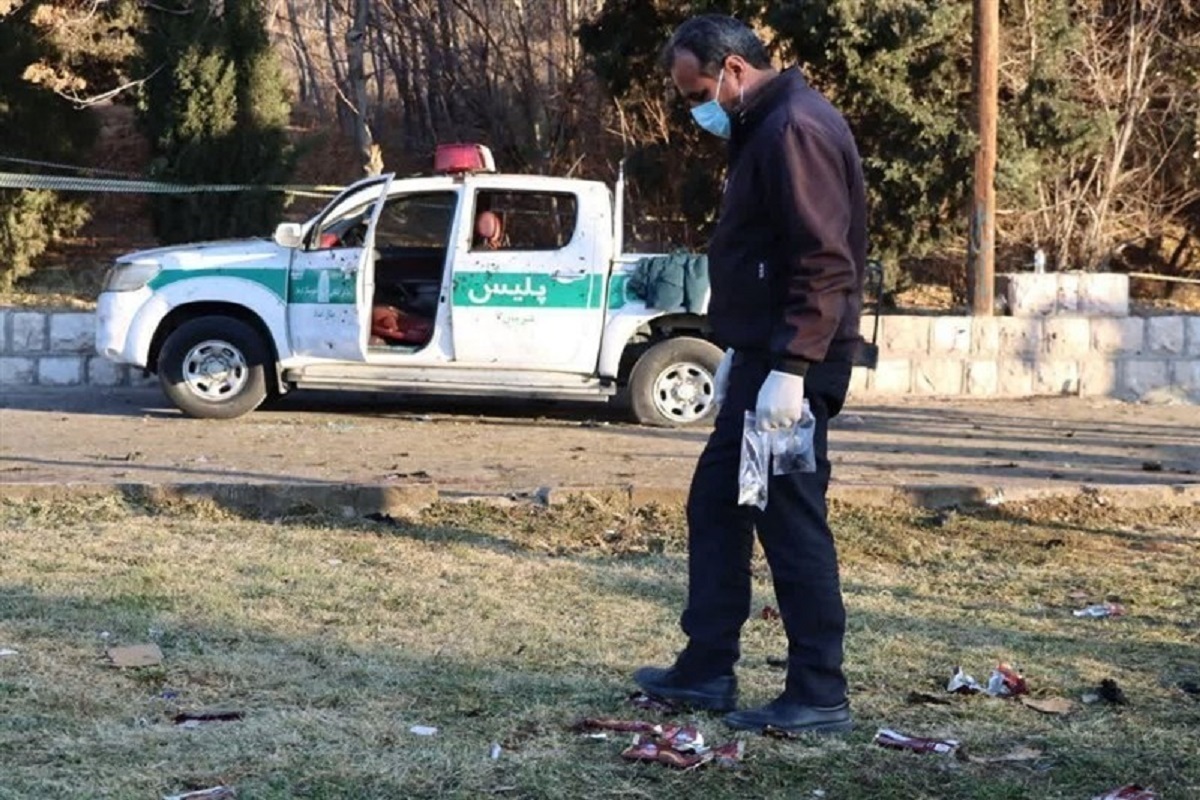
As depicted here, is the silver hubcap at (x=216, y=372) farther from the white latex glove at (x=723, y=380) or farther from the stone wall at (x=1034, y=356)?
the white latex glove at (x=723, y=380)

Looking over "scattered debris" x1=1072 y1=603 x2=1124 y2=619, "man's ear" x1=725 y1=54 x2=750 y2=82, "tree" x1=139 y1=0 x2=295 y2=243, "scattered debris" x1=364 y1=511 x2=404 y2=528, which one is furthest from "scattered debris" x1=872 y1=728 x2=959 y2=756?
"tree" x1=139 y1=0 x2=295 y2=243

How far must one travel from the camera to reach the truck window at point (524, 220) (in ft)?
42.8

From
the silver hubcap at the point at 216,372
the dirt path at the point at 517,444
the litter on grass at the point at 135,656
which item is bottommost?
the litter on grass at the point at 135,656

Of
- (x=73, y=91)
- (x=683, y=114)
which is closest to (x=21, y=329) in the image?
(x=73, y=91)

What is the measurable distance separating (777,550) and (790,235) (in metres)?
0.89

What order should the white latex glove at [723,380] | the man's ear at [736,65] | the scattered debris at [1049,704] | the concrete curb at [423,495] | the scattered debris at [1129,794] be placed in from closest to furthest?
the scattered debris at [1129,794], the man's ear at [736,65], the white latex glove at [723,380], the scattered debris at [1049,704], the concrete curb at [423,495]

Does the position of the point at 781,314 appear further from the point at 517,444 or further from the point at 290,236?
the point at 290,236

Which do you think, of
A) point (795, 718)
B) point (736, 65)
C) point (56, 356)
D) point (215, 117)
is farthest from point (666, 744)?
point (215, 117)

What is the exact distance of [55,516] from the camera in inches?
341

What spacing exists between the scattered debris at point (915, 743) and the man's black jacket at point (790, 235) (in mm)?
1064

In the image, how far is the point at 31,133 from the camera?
1873 centimetres

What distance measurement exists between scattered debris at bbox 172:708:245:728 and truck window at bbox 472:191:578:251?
8.11 metres

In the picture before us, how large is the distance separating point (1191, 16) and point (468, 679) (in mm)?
15292

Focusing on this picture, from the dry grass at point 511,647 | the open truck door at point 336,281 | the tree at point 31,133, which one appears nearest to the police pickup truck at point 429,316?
the open truck door at point 336,281
